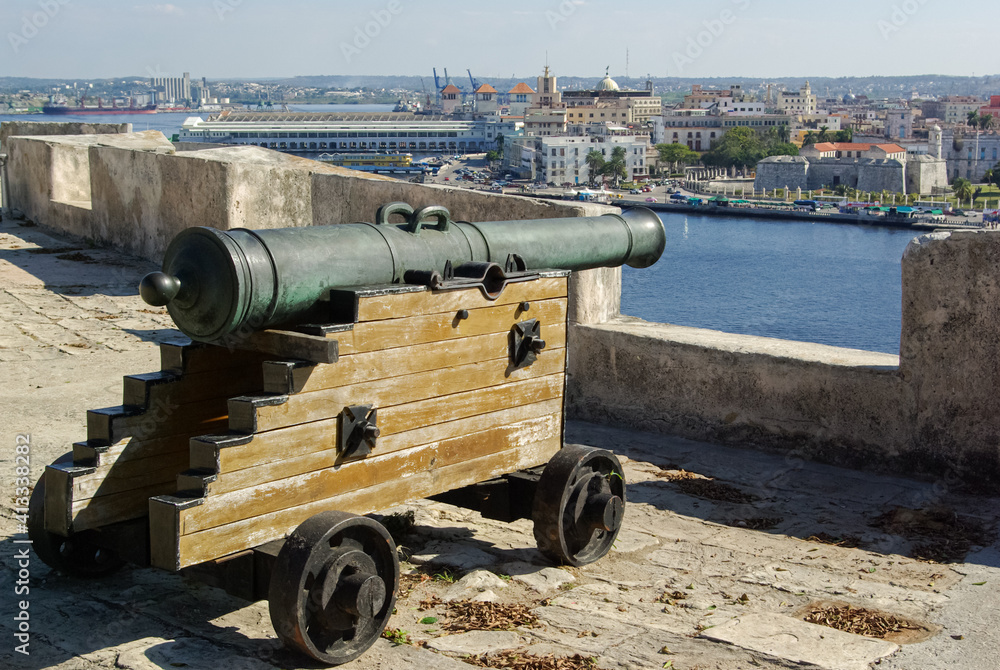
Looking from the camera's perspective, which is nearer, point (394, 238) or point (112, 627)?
point (112, 627)

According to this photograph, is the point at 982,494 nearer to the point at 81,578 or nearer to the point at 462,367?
the point at 462,367

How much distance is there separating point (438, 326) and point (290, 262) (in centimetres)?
44

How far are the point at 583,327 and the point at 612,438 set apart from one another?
549mm

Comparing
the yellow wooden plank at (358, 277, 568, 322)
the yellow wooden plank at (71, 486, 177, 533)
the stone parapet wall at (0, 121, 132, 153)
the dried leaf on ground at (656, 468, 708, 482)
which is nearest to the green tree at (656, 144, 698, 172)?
the stone parapet wall at (0, 121, 132, 153)

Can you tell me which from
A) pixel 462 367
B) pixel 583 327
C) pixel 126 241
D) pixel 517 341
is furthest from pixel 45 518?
pixel 126 241

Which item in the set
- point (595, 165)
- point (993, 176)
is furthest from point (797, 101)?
point (595, 165)

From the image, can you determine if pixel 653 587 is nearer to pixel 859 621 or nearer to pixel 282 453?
pixel 859 621

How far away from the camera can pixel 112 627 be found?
253 cm

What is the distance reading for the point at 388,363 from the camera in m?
2.64

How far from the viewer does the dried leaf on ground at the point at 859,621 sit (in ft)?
8.64

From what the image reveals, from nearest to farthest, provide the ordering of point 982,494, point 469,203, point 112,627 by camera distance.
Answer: point 112,627 → point 982,494 → point 469,203

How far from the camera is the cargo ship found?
117 m

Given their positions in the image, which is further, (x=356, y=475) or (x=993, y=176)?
(x=993, y=176)

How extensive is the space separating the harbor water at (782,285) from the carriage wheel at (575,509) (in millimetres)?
28351
